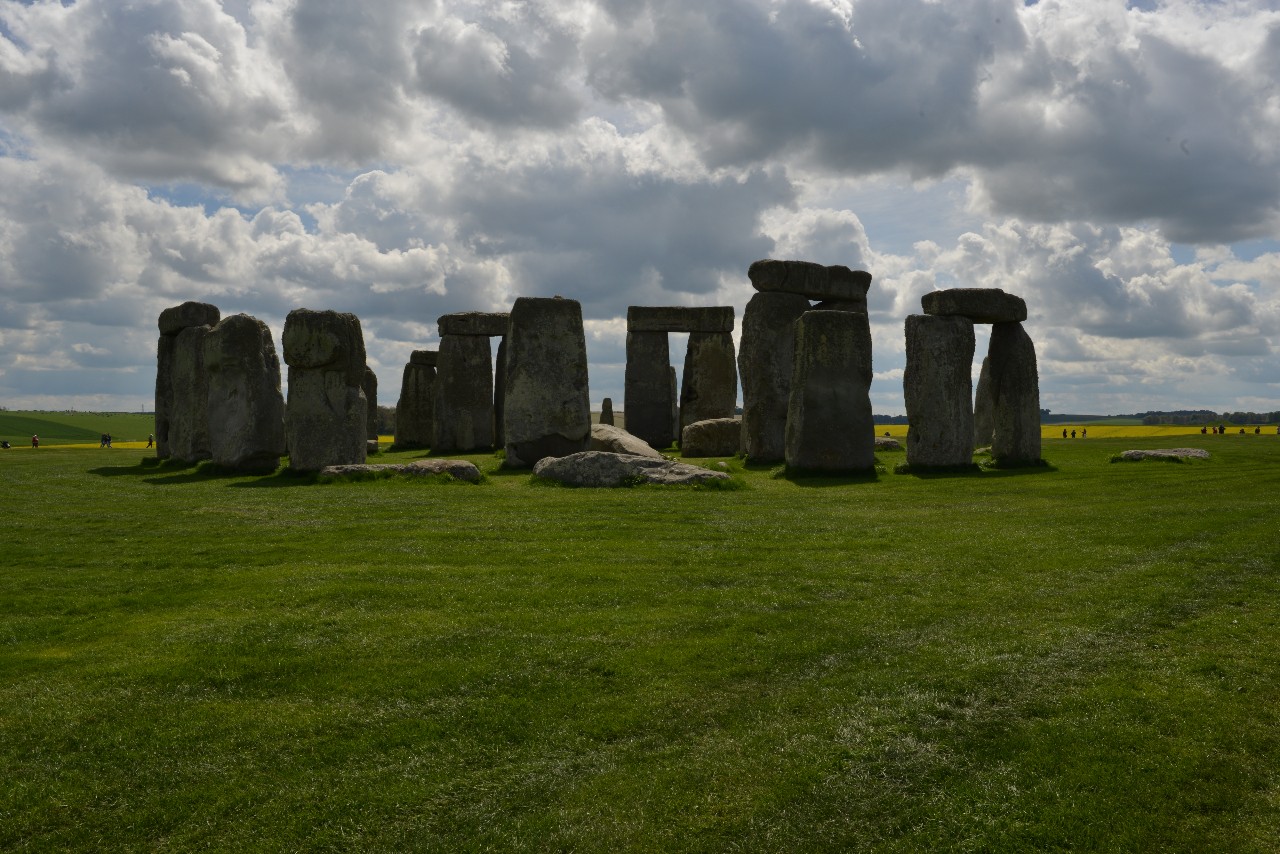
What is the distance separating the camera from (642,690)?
21.2 ft

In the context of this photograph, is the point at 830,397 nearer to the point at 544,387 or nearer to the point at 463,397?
the point at 544,387

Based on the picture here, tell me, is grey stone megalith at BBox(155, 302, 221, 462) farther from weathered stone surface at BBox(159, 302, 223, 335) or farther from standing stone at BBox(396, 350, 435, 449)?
standing stone at BBox(396, 350, 435, 449)

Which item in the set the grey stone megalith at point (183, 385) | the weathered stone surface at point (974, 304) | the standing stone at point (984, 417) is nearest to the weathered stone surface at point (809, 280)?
the weathered stone surface at point (974, 304)

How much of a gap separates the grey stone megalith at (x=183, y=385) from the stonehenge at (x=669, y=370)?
1346 cm

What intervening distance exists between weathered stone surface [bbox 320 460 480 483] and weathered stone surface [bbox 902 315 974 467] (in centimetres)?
874

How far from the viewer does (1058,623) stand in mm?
7859

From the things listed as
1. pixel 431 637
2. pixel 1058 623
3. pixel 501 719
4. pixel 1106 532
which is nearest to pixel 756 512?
pixel 1106 532

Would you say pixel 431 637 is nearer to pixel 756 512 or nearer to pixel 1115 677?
pixel 1115 677

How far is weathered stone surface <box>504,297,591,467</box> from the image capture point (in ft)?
70.7

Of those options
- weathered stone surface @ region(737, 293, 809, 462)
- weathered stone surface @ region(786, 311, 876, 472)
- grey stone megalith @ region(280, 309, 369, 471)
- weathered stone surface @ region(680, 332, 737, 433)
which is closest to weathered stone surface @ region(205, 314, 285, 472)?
grey stone megalith @ region(280, 309, 369, 471)

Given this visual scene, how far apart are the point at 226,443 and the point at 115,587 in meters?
11.6

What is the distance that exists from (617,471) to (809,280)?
9.54 metres

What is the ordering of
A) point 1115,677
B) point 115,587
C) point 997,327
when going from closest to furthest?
point 1115,677, point 115,587, point 997,327

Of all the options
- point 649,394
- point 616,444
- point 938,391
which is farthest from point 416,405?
point 938,391
